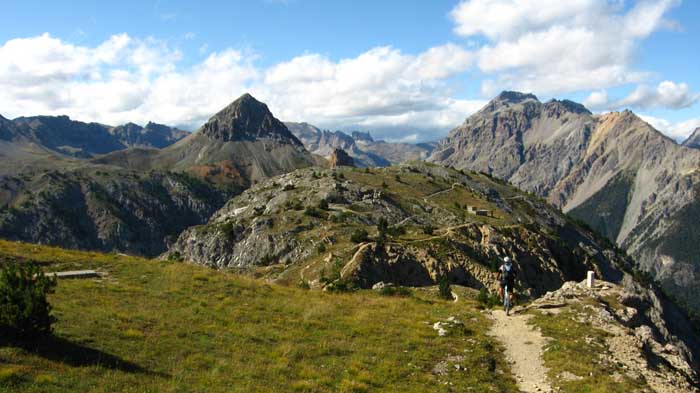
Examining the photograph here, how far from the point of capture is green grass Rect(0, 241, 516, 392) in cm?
1906

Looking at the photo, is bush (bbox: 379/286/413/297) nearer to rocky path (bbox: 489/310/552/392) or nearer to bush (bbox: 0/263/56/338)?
rocky path (bbox: 489/310/552/392)

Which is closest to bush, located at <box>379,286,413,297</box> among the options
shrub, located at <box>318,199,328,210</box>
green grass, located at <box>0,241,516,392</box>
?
green grass, located at <box>0,241,516,392</box>

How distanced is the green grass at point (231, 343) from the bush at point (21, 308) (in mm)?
726

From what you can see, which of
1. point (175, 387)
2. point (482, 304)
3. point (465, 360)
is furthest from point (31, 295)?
point (482, 304)

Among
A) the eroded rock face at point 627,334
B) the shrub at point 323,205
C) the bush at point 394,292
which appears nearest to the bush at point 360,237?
the bush at point 394,292

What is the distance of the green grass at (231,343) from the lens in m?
19.1

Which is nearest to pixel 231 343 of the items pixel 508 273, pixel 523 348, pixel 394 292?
pixel 523 348

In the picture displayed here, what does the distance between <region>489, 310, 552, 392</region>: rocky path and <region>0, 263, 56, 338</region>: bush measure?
20.7 metres

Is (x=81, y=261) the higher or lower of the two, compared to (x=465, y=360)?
higher

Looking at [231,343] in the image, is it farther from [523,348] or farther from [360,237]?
[360,237]

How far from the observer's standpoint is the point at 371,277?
65.7 metres

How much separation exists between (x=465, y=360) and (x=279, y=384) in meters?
10.1

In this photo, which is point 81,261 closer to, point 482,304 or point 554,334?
point 482,304

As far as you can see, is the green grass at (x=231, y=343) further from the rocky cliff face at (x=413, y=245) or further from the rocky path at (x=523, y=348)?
the rocky cliff face at (x=413, y=245)
